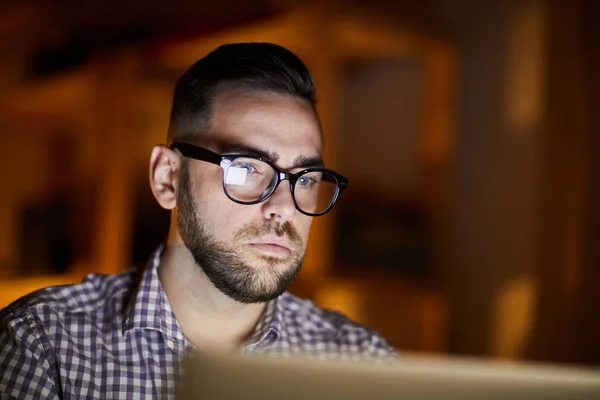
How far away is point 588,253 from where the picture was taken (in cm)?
250

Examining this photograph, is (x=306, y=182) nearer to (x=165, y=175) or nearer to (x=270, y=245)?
(x=270, y=245)

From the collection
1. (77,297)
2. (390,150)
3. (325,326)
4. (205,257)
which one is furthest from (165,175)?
(390,150)

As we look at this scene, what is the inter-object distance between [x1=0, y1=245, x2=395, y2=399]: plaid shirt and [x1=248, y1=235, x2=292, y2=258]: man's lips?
0.20 metres

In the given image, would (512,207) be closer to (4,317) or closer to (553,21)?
(553,21)

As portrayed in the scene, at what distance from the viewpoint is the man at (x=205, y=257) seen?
4.10 ft

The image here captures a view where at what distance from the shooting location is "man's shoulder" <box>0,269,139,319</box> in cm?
127

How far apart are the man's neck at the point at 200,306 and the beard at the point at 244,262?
0.14 feet

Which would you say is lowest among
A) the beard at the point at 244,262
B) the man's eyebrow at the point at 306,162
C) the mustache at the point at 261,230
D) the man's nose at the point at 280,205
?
the beard at the point at 244,262

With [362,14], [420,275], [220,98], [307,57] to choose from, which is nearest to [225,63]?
[220,98]

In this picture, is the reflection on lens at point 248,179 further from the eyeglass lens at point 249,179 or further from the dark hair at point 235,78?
the dark hair at point 235,78

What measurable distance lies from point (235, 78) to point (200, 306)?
0.49 metres

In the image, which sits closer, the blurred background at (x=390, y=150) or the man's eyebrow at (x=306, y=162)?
the man's eyebrow at (x=306, y=162)

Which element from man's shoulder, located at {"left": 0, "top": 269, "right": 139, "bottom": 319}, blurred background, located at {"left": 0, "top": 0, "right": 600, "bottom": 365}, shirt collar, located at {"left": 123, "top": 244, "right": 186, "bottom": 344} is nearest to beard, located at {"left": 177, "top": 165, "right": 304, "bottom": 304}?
shirt collar, located at {"left": 123, "top": 244, "right": 186, "bottom": 344}

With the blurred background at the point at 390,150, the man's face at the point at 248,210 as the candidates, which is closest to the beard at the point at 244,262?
the man's face at the point at 248,210
